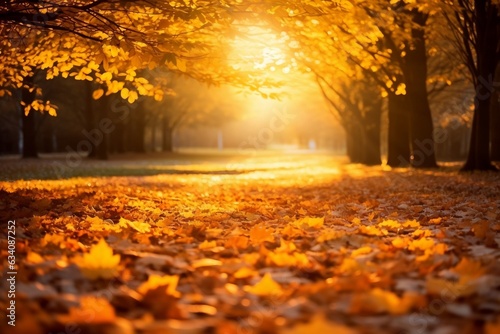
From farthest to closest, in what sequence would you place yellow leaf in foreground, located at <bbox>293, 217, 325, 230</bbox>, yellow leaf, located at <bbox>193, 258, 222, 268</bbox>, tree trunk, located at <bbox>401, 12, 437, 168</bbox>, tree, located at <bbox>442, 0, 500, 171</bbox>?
1. tree trunk, located at <bbox>401, 12, 437, 168</bbox>
2. tree, located at <bbox>442, 0, 500, 171</bbox>
3. yellow leaf in foreground, located at <bbox>293, 217, 325, 230</bbox>
4. yellow leaf, located at <bbox>193, 258, 222, 268</bbox>

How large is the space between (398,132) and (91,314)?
1925 centimetres

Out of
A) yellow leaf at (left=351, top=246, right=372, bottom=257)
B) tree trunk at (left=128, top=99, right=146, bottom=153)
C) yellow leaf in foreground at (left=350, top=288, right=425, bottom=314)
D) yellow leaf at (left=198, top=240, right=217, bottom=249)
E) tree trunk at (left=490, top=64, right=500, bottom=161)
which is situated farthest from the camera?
tree trunk at (left=128, top=99, right=146, bottom=153)

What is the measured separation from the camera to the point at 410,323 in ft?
7.95

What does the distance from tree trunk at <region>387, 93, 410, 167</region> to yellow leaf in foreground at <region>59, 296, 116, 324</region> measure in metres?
17.7

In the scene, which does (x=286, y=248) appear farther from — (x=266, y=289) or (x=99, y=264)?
(x=99, y=264)

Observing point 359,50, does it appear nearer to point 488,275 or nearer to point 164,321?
point 488,275

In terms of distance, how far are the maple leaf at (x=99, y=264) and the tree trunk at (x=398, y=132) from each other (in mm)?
16997

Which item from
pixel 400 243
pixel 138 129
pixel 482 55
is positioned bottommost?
pixel 400 243

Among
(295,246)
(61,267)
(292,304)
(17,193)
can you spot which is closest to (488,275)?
(292,304)

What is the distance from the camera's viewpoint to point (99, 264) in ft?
10.6

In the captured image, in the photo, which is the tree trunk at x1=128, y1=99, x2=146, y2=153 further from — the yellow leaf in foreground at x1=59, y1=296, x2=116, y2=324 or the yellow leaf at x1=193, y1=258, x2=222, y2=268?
the yellow leaf in foreground at x1=59, y1=296, x2=116, y2=324

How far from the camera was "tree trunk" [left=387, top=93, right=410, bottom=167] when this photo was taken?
19.1 m

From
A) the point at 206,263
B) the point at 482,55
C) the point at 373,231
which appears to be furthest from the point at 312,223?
the point at 482,55

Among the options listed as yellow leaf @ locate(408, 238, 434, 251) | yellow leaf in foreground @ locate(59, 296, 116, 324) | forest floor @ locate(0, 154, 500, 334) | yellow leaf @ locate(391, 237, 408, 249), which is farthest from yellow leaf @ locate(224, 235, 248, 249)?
yellow leaf in foreground @ locate(59, 296, 116, 324)
